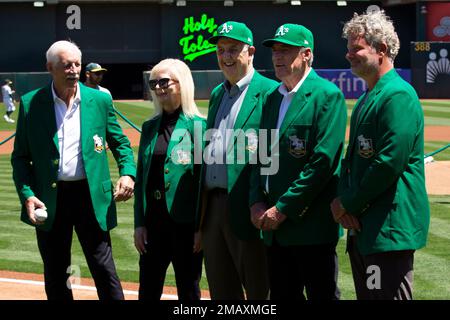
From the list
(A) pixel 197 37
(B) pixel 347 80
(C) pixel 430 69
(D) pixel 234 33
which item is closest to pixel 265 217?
(D) pixel 234 33

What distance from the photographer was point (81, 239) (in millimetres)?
6242

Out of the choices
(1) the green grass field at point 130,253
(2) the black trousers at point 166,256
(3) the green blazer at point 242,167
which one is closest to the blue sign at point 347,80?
(1) the green grass field at point 130,253

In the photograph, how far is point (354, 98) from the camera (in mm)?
40969

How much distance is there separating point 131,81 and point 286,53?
A: 42.8 metres

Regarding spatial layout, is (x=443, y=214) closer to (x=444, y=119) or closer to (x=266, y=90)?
(x=266, y=90)

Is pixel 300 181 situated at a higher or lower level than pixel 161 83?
lower

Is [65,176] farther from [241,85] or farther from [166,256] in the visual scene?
[241,85]

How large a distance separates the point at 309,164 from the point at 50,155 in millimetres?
1926

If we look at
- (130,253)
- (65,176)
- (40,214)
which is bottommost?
(130,253)

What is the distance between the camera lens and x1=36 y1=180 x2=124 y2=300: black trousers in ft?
20.3

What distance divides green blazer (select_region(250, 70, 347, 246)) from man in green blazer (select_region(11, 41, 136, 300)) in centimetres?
134

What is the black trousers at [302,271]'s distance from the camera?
211 inches

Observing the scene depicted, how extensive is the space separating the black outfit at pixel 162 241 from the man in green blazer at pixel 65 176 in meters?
0.25

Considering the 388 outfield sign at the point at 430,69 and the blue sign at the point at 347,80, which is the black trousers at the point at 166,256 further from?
the 388 outfield sign at the point at 430,69
